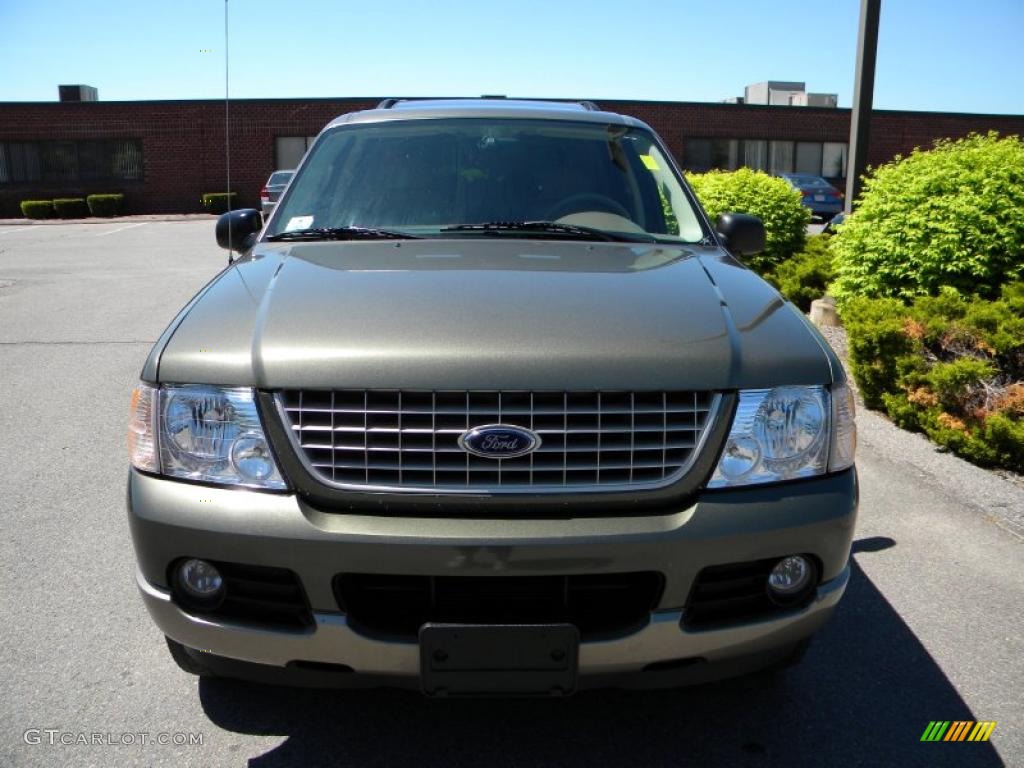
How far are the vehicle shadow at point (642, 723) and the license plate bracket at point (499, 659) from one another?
52 cm

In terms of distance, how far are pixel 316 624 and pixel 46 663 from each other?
4.78 feet

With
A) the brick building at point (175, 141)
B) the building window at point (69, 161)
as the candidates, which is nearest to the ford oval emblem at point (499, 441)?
the brick building at point (175, 141)

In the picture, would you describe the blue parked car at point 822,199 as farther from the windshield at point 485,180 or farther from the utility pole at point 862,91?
the windshield at point 485,180

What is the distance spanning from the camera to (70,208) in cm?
3409

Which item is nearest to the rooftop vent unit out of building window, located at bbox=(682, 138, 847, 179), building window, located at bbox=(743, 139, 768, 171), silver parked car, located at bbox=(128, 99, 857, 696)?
building window, located at bbox=(682, 138, 847, 179)

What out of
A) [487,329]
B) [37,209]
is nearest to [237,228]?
[487,329]

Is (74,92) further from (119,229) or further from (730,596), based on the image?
(730,596)

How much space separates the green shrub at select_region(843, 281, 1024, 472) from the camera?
213 inches

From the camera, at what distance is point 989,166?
7.33m

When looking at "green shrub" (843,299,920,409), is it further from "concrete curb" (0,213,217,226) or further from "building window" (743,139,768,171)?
"building window" (743,139,768,171)

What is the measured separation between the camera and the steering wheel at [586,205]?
12.8ft

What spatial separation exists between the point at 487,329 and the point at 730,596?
36.5 inches

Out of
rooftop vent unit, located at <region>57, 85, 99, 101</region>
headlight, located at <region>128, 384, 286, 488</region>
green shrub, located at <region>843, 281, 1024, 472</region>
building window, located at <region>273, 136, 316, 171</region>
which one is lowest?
green shrub, located at <region>843, 281, 1024, 472</region>

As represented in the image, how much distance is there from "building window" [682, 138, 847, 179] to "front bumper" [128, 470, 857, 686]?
1443 inches
